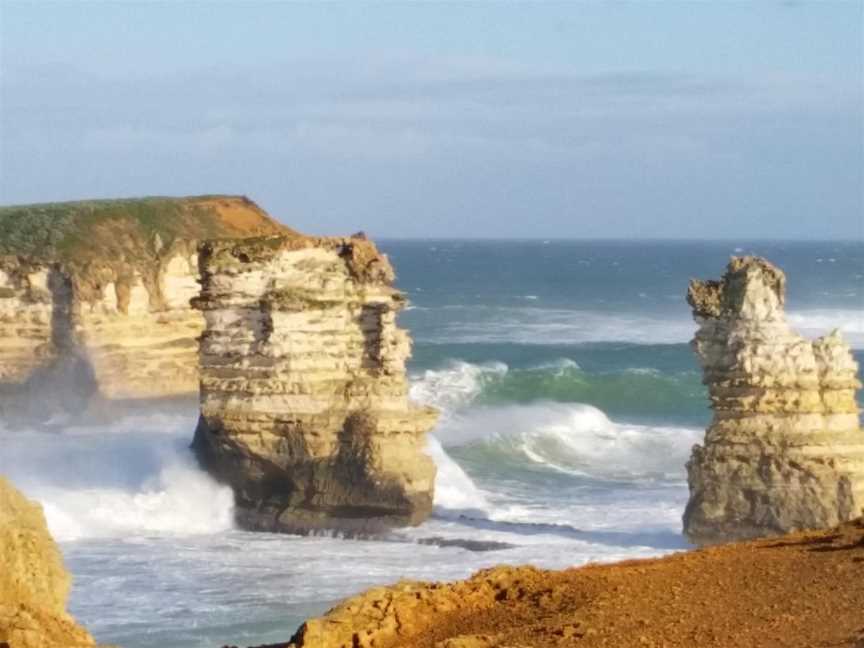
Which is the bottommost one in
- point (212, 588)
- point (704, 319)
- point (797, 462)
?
point (212, 588)

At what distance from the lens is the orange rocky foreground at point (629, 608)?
10.4 meters

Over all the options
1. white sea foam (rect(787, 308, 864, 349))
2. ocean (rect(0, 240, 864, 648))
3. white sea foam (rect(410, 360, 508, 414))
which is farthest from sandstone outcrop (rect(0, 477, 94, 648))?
white sea foam (rect(787, 308, 864, 349))

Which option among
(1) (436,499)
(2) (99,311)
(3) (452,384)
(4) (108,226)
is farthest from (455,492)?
(3) (452,384)

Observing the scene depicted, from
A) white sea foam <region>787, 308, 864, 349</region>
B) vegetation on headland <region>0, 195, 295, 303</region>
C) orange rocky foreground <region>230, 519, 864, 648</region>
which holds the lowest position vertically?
orange rocky foreground <region>230, 519, 864, 648</region>

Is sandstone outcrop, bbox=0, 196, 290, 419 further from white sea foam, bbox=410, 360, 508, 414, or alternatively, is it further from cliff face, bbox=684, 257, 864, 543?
cliff face, bbox=684, 257, 864, 543

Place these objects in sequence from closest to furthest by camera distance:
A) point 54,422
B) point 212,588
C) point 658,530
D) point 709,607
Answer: point 709,607, point 212,588, point 658,530, point 54,422

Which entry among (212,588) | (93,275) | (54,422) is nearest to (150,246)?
(93,275)

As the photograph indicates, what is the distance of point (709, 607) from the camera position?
10.9 metres

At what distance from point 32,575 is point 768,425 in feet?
39.7

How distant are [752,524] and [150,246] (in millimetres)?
21878

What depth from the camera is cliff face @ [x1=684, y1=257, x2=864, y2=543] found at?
21.0m

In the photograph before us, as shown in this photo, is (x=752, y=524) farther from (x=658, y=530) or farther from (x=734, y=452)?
(x=658, y=530)

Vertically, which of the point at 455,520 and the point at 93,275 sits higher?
the point at 93,275

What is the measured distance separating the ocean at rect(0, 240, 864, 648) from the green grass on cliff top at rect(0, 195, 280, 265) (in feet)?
13.5
